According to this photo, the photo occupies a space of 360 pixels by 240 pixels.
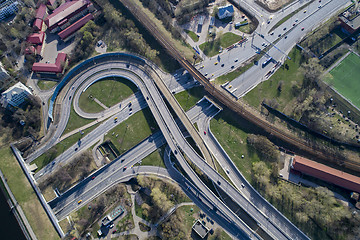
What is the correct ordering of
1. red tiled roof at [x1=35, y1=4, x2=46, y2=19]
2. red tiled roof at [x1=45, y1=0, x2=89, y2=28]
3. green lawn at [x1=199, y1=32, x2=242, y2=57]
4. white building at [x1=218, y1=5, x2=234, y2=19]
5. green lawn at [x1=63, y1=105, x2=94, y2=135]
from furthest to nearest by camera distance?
1. red tiled roof at [x1=35, y1=4, x2=46, y2=19]
2. red tiled roof at [x1=45, y1=0, x2=89, y2=28]
3. white building at [x1=218, y1=5, x2=234, y2=19]
4. green lawn at [x1=199, y1=32, x2=242, y2=57]
5. green lawn at [x1=63, y1=105, x2=94, y2=135]

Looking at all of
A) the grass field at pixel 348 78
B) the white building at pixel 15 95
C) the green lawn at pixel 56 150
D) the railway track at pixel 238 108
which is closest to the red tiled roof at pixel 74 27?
the railway track at pixel 238 108

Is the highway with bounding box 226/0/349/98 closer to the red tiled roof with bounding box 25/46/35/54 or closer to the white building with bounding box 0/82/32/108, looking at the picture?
the white building with bounding box 0/82/32/108

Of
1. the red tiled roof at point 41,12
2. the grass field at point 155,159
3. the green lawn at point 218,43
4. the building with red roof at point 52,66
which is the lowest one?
the grass field at point 155,159

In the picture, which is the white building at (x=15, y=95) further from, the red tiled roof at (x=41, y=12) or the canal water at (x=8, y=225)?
the red tiled roof at (x=41, y=12)

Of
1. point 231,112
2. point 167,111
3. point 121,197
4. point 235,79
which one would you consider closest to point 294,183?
point 231,112

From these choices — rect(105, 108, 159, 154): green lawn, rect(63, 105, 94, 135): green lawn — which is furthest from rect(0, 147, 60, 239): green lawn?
rect(105, 108, 159, 154): green lawn

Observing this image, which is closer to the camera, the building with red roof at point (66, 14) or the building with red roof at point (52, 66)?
the building with red roof at point (52, 66)

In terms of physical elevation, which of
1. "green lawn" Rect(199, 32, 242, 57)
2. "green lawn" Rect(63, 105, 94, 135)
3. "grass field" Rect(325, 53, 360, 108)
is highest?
"green lawn" Rect(63, 105, 94, 135)
